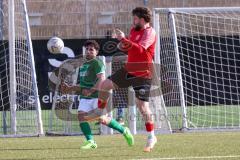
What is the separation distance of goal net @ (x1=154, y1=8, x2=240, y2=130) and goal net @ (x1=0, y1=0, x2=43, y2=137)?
9.36 ft

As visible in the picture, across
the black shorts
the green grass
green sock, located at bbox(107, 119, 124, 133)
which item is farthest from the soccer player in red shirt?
green sock, located at bbox(107, 119, 124, 133)

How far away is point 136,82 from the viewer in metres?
11.3

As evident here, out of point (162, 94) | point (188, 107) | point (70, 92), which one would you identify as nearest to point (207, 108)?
point (188, 107)

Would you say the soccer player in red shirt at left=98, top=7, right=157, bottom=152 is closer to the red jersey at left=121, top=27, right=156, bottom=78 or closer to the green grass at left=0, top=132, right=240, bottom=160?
the red jersey at left=121, top=27, right=156, bottom=78

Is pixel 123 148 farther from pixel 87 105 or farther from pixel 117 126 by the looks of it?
pixel 87 105

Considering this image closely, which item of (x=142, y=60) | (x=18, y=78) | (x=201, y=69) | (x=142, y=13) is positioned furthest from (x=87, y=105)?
(x=201, y=69)

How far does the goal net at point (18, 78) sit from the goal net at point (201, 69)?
9.36 feet

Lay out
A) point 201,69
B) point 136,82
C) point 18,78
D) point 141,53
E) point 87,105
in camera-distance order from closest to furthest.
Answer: point 141,53
point 136,82
point 87,105
point 18,78
point 201,69

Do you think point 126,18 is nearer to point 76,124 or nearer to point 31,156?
point 76,124

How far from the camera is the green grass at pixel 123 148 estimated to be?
1003 cm

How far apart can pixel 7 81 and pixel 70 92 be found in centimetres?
139

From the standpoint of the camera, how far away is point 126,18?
21328 millimetres

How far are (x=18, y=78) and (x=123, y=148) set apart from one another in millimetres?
4701

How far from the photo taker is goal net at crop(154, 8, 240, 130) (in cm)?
1609
